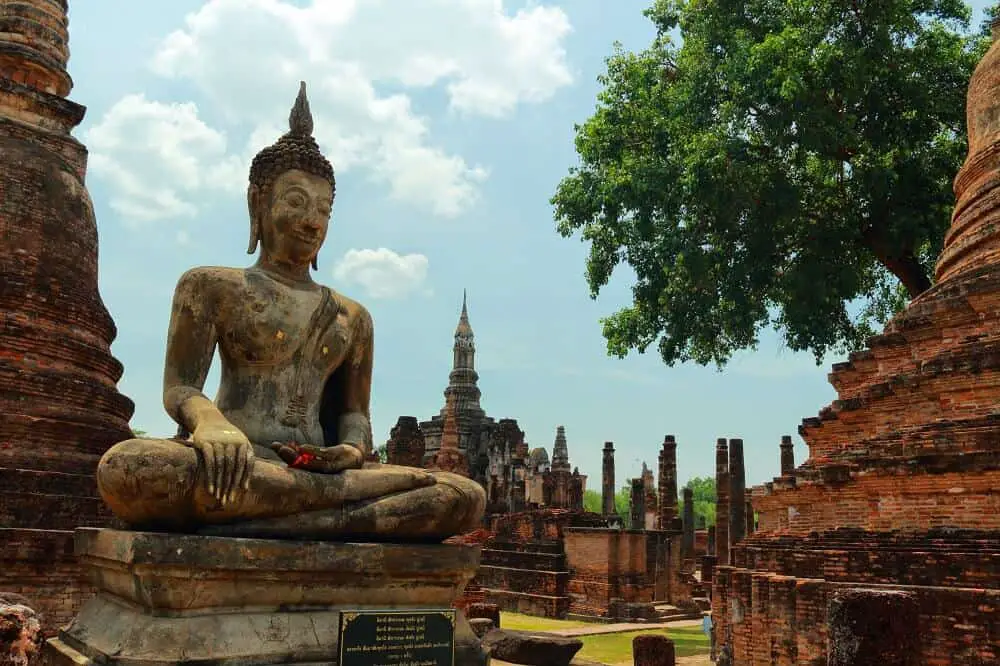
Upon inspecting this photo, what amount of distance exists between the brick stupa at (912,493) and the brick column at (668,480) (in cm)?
1716

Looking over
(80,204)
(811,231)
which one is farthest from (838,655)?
(811,231)

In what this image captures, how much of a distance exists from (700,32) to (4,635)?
1708 cm

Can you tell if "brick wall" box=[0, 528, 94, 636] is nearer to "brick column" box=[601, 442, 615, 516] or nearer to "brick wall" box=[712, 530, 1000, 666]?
"brick wall" box=[712, 530, 1000, 666]

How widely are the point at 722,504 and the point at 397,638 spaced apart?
22722 mm

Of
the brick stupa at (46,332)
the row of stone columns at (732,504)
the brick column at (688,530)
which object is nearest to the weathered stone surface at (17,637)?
the brick stupa at (46,332)

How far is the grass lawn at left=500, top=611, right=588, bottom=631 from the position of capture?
1814 cm

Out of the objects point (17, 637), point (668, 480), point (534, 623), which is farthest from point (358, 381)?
point (668, 480)

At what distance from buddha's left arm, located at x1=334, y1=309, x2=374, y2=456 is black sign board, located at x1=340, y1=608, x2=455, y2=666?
114cm

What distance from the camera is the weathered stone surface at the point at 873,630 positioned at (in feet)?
17.9

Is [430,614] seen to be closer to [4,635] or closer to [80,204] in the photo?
[4,635]

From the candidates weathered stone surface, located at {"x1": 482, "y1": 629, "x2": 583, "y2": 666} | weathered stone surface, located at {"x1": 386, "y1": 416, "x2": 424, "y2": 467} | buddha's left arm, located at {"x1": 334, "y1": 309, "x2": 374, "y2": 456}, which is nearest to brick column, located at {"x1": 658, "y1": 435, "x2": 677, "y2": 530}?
weathered stone surface, located at {"x1": 386, "y1": 416, "x2": 424, "y2": 467}

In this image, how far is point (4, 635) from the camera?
4848 mm

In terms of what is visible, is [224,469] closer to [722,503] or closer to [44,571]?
[44,571]

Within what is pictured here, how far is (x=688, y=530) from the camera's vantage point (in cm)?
3312
